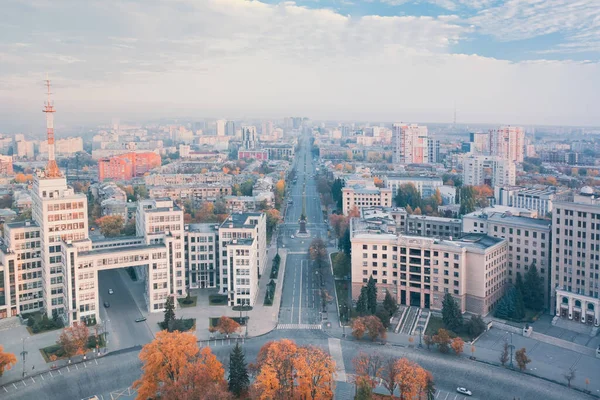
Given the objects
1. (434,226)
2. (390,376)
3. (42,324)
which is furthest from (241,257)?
(434,226)

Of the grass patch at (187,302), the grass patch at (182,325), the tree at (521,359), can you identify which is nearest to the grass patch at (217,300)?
the grass patch at (187,302)

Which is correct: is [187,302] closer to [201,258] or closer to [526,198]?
[201,258]

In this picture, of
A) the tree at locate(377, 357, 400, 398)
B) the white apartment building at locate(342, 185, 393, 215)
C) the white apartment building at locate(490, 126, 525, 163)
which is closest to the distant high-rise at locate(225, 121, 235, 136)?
the white apartment building at locate(490, 126, 525, 163)

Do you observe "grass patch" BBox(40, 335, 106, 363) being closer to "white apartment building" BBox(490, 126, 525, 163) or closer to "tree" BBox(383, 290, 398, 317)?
"tree" BBox(383, 290, 398, 317)

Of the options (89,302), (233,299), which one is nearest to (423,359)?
(233,299)

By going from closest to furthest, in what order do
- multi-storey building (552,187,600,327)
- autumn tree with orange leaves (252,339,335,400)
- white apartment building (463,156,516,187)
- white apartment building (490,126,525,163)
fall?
autumn tree with orange leaves (252,339,335,400), multi-storey building (552,187,600,327), white apartment building (463,156,516,187), white apartment building (490,126,525,163)

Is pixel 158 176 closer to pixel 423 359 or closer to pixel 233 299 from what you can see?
pixel 233 299
